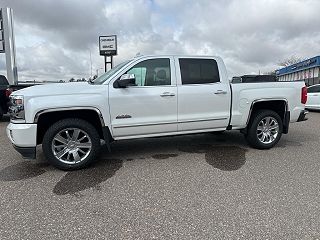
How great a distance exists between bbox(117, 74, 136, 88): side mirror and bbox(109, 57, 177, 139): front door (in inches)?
4.9

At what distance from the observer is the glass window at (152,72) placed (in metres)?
5.08

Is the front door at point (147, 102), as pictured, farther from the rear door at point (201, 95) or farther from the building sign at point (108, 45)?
the building sign at point (108, 45)

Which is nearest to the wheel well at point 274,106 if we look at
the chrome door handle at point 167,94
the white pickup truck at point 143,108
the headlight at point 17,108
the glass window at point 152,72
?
the white pickup truck at point 143,108

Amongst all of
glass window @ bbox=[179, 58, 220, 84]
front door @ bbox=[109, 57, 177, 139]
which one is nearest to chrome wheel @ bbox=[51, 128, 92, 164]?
front door @ bbox=[109, 57, 177, 139]

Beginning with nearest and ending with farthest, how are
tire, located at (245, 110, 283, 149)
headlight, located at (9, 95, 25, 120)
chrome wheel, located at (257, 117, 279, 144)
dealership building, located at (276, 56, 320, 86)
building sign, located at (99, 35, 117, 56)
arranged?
headlight, located at (9, 95, 25, 120) → tire, located at (245, 110, 283, 149) → chrome wheel, located at (257, 117, 279, 144) → building sign, located at (99, 35, 117, 56) → dealership building, located at (276, 56, 320, 86)

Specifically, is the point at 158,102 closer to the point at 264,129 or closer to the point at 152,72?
the point at 152,72

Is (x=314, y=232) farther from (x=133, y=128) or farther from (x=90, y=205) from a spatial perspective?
(x=133, y=128)

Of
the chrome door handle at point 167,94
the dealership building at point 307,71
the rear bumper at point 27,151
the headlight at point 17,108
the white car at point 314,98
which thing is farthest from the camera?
the dealership building at point 307,71

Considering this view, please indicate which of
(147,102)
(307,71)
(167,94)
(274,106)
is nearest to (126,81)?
(147,102)

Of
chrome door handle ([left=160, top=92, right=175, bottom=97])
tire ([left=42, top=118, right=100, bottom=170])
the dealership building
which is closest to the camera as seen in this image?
tire ([left=42, top=118, right=100, bottom=170])

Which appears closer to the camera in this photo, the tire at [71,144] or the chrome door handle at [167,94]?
the tire at [71,144]

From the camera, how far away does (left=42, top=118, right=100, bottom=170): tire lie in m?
4.62

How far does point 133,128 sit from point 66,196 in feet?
5.52

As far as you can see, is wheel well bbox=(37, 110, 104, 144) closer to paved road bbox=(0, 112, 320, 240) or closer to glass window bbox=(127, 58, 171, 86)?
paved road bbox=(0, 112, 320, 240)
